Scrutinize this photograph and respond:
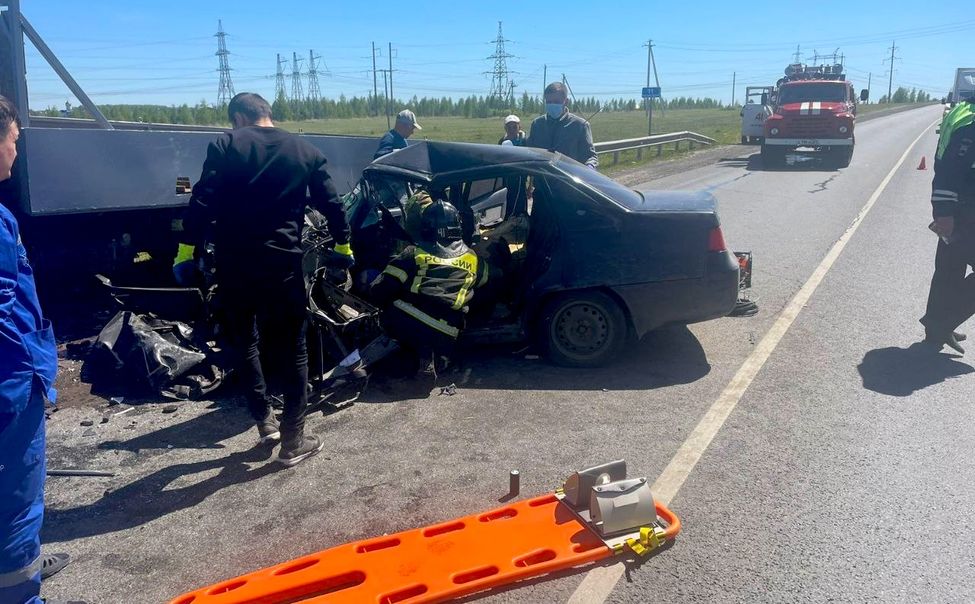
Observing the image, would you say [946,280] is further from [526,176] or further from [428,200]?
[428,200]

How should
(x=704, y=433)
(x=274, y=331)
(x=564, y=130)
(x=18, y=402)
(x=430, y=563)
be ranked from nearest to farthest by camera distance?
(x=18, y=402) < (x=430, y=563) < (x=274, y=331) < (x=704, y=433) < (x=564, y=130)

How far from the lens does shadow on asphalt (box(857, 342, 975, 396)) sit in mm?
5227

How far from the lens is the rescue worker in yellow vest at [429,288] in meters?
5.06

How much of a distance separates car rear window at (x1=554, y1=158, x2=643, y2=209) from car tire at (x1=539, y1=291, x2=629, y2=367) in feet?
2.37

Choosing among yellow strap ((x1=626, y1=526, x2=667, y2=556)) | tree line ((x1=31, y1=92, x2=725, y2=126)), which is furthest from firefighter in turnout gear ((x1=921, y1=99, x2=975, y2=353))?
tree line ((x1=31, y1=92, x2=725, y2=126))

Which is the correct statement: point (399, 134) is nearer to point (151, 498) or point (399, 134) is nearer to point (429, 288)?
point (429, 288)

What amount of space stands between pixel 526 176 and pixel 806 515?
3.01 meters

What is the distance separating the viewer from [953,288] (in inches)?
231

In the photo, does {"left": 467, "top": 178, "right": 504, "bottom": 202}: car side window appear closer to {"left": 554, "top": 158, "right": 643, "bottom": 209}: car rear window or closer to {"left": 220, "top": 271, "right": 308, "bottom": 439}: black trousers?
{"left": 554, "top": 158, "right": 643, "bottom": 209}: car rear window

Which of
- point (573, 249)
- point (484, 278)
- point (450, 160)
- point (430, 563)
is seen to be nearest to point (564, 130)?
point (450, 160)

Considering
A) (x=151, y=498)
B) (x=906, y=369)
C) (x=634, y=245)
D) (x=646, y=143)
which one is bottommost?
(x=151, y=498)

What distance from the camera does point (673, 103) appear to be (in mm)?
107812

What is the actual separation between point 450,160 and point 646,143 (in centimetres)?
1956

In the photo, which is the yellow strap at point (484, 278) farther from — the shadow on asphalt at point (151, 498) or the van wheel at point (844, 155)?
the van wheel at point (844, 155)
